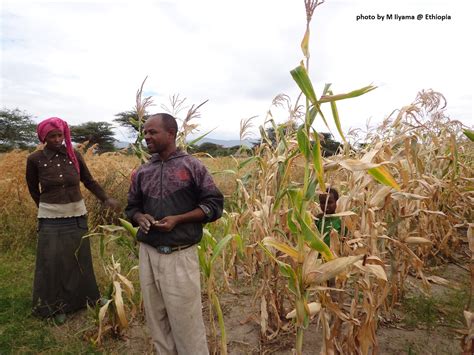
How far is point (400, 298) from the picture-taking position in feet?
9.50

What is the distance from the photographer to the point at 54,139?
2.47 metres

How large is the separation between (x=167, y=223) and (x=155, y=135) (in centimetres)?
43

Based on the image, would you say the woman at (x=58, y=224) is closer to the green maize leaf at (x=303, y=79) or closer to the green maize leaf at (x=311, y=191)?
the green maize leaf at (x=311, y=191)

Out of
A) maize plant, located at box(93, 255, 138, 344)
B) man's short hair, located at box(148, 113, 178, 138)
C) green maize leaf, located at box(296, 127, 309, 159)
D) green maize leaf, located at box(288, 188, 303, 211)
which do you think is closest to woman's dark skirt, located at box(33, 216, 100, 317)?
maize plant, located at box(93, 255, 138, 344)

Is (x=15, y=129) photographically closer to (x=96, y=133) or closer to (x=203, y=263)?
(x=96, y=133)

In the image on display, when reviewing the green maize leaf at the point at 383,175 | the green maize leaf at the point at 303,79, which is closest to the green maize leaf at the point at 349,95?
the green maize leaf at the point at 303,79

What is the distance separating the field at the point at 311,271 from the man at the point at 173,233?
15cm

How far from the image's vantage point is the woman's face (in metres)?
2.45

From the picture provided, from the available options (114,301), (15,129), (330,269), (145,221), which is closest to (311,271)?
(330,269)

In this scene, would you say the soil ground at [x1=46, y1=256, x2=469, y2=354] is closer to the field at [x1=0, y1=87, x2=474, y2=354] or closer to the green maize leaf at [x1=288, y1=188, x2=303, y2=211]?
the field at [x1=0, y1=87, x2=474, y2=354]

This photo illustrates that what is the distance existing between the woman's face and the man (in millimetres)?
1039

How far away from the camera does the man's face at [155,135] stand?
1.72 metres

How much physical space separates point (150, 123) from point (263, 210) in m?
0.81

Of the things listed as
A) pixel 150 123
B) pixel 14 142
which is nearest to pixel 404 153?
pixel 150 123
